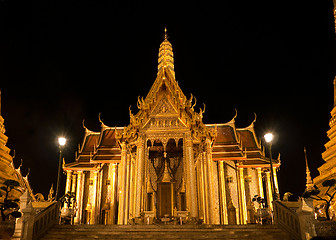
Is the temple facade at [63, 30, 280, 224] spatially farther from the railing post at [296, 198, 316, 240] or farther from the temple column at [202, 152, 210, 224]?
the railing post at [296, 198, 316, 240]

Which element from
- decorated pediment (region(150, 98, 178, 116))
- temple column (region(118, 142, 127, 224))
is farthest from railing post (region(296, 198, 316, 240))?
temple column (region(118, 142, 127, 224))

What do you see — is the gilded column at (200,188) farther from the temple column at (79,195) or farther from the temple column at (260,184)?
the temple column at (79,195)

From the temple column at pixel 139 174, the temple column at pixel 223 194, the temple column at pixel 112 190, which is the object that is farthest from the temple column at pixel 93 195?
the temple column at pixel 223 194

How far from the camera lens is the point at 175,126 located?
17688 millimetres

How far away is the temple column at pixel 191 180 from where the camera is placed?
1591 cm

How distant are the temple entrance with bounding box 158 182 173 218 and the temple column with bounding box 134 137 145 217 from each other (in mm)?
2677

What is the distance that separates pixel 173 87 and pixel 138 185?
601 cm

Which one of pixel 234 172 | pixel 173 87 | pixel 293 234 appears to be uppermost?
pixel 173 87

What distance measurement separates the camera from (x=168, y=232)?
11.4 metres

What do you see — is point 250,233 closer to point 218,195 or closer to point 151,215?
point 151,215

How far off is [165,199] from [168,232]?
25.0 feet

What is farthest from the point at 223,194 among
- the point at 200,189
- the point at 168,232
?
the point at 168,232

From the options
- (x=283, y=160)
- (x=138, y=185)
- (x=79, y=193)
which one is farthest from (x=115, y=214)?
(x=283, y=160)

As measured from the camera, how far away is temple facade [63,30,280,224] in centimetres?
1698
